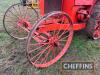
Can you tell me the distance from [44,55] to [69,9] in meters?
0.88

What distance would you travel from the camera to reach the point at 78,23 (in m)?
3.70

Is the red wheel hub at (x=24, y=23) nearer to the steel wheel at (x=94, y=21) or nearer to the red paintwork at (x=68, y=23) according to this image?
the red paintwork at (x=68, y=23)

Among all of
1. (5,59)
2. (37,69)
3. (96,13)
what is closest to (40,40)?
(37,69)

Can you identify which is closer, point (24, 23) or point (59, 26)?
point (59, 26)

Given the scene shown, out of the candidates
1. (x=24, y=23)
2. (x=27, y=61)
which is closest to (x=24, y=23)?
(x=24, y=23)

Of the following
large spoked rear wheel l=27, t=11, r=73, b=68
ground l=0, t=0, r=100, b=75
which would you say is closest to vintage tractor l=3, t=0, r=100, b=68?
large spoked rear wheel l=27, t=11, r=73, b=68

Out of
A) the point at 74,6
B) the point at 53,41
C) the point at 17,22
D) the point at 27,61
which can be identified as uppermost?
the point at 74,6

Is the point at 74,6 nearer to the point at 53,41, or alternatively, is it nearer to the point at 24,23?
the point at 53,41

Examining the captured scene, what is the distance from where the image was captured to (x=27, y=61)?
340cm

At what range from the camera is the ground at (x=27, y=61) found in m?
3.21

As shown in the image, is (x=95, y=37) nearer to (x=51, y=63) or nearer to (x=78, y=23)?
(x=78, y=23)

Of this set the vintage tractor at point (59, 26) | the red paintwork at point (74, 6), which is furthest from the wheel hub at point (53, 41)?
the red paintwork at point (74, 6)

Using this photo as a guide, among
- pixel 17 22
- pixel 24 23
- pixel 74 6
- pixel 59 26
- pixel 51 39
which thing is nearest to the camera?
pixel 51 39

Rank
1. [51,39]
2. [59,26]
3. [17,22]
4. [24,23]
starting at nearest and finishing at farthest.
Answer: [51,39]
[59,26]
[24,23]
[17,22]
